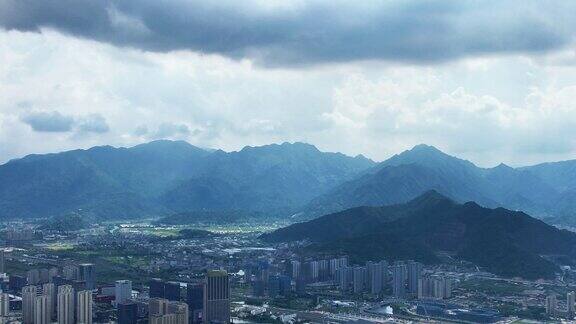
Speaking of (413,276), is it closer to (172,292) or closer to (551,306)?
(551,306)

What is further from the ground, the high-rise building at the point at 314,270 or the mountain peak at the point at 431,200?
the mountain peak at the point at 431,200

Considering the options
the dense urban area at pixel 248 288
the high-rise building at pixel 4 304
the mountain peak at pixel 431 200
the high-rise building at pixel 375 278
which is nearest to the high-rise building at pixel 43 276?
the dense urban area at pixel 248 288

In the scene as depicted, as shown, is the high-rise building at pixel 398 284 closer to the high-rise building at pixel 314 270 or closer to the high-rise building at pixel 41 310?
the high-rise building at pixel 314 270

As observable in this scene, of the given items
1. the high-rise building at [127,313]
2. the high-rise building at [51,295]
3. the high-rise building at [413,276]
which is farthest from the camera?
the high-rise building at [413,276]

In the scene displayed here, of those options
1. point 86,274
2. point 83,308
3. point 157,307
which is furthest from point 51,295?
point 86,274

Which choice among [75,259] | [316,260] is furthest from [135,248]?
[316,260]

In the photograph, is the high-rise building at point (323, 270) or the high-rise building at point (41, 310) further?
the high-rise building at point (323, 270)
